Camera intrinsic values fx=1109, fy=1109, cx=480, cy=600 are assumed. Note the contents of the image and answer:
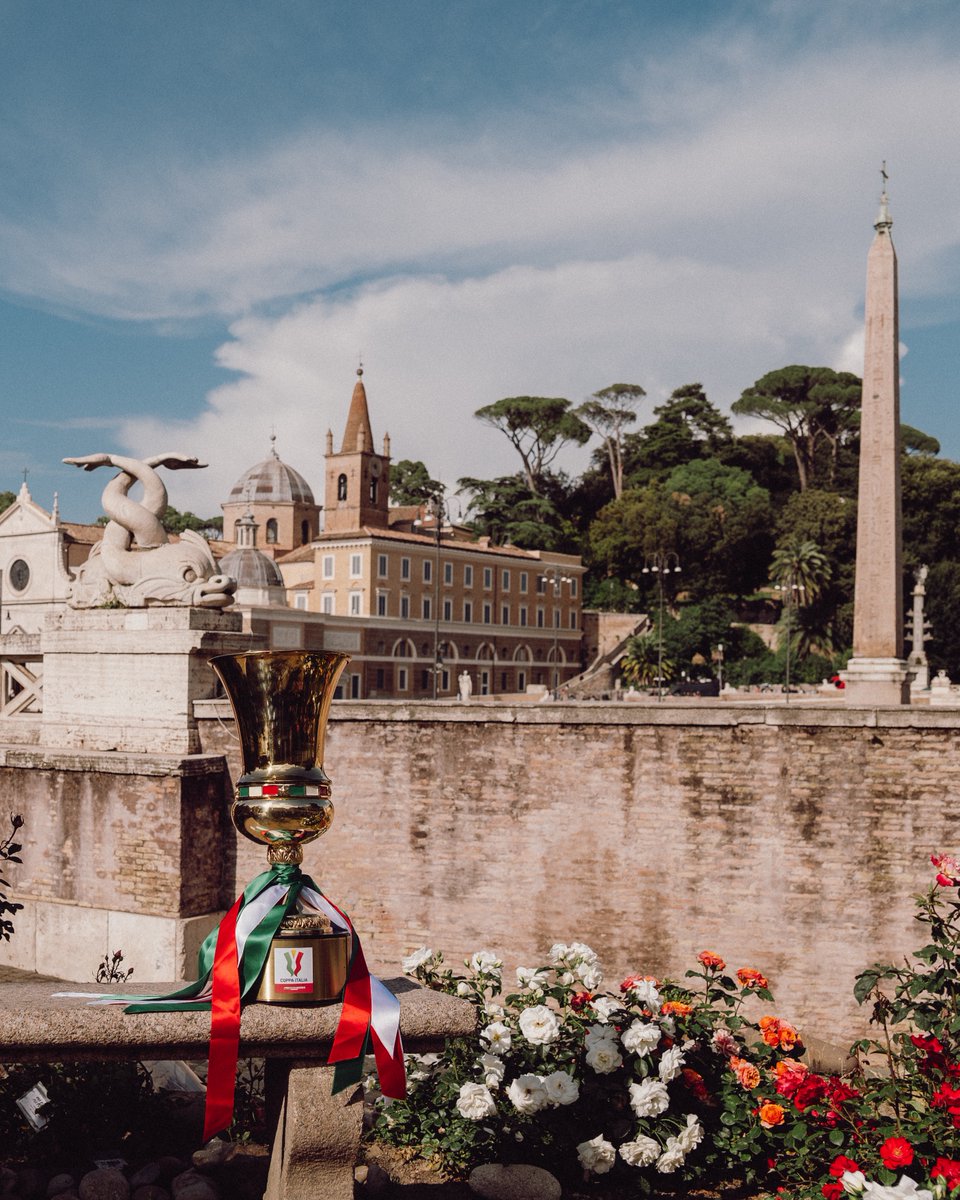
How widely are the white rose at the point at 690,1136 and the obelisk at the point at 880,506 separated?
10.9 metres

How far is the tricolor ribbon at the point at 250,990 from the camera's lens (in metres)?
4.08

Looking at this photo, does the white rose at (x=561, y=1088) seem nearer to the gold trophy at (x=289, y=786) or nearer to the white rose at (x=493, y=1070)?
the white rose at (x=493, y=1070)

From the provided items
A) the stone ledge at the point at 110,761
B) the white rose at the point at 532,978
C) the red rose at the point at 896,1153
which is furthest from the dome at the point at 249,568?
the red rose at the point at 896,1153

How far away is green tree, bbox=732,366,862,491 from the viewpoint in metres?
73.4

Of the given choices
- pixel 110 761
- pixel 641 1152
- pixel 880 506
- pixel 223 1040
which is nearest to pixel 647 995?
pixel 641 1152

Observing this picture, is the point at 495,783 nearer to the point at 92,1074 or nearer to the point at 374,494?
the point at 92,1074

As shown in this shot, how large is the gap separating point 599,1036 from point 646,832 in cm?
649

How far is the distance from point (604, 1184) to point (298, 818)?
9.44 feet

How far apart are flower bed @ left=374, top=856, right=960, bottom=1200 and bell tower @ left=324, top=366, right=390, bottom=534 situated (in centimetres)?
5520

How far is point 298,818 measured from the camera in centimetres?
418

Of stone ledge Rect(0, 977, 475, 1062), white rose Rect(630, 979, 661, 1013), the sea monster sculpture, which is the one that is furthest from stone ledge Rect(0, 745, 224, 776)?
stone ledge Rect(0, 977, 475, 1062)

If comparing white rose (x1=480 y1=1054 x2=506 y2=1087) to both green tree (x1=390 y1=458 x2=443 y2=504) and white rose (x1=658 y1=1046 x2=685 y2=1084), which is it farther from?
green tree (x1=390 y1=458 x2=443 y2=504)

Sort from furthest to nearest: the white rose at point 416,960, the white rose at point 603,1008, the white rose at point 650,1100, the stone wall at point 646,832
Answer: the stone wall at point 646,832 → the white rose at point 416,960 → the white rose at point 603,1008 → the white rose at point 650,1100

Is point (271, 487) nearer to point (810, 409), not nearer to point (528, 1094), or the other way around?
point (810, 409)
